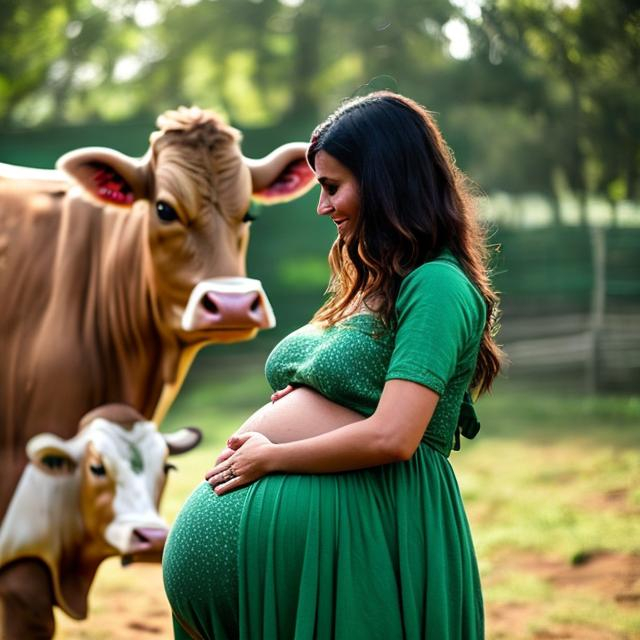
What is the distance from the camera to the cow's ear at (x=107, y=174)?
11.6ft

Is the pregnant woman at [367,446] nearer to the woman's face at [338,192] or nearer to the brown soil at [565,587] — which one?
the woman's face at [338,192]

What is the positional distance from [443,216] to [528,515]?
489 centimetres

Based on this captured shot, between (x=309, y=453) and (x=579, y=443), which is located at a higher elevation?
(x=309, y=453)

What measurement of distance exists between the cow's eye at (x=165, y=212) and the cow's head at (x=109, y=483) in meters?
0.64

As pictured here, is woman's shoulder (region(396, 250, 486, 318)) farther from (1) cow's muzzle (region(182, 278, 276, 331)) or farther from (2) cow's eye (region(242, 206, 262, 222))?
(2) cow's eye (region(242, 206, 262, 222))

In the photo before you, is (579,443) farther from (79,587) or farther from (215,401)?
(79,587)

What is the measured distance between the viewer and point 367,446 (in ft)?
5.89

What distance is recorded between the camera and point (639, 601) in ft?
15.6

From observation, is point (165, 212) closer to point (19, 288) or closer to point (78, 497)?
point (19, 288)

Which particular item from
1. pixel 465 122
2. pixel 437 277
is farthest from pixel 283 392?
pixel 465 122

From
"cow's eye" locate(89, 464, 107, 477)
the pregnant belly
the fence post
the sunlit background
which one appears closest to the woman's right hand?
the pregnant belly

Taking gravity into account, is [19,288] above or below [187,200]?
below

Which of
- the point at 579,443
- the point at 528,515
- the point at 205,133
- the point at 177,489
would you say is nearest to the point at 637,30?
the point at 579,443

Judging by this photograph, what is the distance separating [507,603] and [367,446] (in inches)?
136
